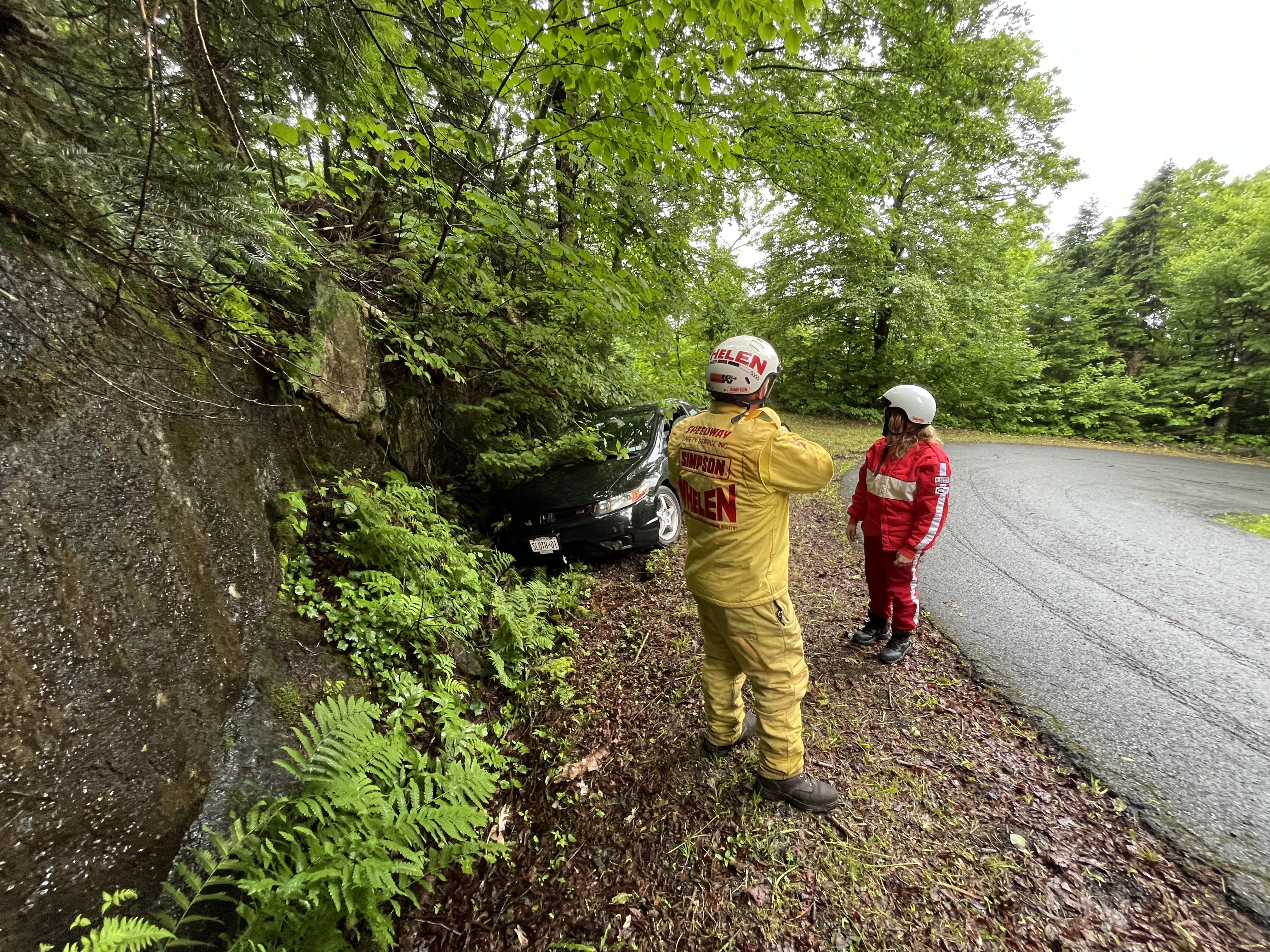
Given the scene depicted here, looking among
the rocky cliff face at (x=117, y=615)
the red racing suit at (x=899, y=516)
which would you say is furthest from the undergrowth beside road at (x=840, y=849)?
the rocky cliff face at (x=117, y=615)

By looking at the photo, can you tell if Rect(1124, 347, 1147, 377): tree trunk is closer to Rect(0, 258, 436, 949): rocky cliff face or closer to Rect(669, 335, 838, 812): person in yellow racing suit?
Rect(669, 335, 838, 812): person in yellow racing suit

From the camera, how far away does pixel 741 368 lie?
2191 millimetres

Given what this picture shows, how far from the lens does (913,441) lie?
3.11 metres

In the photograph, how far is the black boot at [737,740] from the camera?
265 centimetres

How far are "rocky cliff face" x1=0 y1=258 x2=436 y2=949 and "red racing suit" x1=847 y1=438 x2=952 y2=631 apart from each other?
11.6 ft

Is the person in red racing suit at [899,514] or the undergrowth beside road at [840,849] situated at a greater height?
the person in red racing suit at [899,514]

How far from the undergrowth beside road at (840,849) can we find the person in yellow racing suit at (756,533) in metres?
0.30

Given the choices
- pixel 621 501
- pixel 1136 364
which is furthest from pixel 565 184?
pixel 1136 364

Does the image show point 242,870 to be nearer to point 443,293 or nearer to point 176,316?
point 176,316

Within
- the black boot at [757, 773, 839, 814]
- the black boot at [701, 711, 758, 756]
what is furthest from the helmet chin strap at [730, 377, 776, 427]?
the black boot at [757, 773, 839, 814]

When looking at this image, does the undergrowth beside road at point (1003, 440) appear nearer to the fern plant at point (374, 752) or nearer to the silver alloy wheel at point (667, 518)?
the silver alloy wheel at point (667, 518)

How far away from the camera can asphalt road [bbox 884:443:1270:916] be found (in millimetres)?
2203

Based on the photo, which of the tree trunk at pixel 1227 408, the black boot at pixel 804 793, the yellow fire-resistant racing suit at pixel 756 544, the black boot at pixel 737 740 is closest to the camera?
the yellow fire-resistant racing suit at pixel 756 544

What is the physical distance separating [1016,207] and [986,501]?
12824mm
